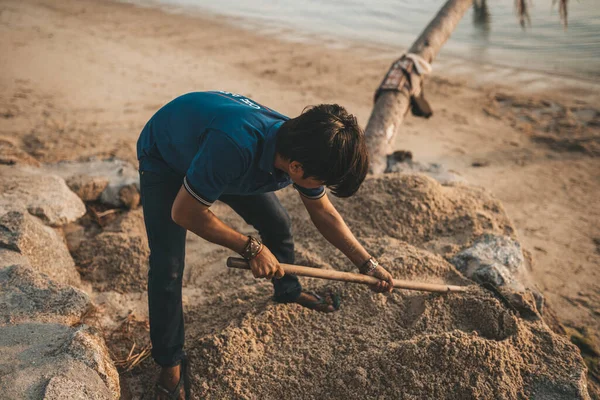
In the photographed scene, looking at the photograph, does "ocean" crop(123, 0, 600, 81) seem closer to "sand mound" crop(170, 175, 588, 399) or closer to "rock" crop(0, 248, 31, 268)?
"sand mound" crop(170, 175, 588, 399)

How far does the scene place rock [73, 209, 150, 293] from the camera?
2732 millimetres

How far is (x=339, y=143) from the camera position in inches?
58.8

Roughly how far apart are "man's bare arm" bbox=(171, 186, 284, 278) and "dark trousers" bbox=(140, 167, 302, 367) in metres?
0.20

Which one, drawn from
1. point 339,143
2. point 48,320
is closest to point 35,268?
point 48,320

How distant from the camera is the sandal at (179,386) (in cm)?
199

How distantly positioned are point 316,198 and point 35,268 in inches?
57.9

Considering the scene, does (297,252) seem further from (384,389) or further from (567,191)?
(567,191)

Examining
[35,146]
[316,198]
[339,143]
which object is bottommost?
[35,146]

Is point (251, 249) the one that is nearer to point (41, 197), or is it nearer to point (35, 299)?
point (35, 299)

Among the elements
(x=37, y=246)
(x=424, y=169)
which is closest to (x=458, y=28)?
(x=424, y=169)

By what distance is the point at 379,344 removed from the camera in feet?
7.13

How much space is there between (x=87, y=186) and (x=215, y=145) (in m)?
2.27

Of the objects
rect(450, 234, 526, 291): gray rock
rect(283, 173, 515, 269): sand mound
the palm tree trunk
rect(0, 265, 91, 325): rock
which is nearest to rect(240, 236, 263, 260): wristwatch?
rect(0, 265, 91, 325): rock

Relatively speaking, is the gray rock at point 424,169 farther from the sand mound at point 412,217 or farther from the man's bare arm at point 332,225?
the man's bare arm at point 332,225
